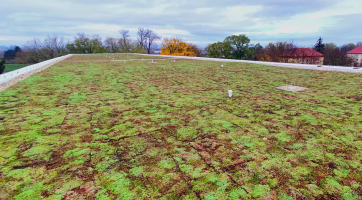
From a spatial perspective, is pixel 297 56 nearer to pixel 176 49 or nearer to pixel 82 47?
pixel 176 49

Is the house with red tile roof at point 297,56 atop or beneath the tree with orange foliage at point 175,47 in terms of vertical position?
beneath

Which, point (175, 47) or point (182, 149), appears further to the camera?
point (175, 47)

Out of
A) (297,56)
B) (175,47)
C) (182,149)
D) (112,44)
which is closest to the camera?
(182,149)

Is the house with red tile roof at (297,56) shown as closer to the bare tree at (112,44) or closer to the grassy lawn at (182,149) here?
the grassy lawn at (182,149)

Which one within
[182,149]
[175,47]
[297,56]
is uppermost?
[175,47]

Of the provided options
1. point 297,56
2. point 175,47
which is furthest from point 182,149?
point 175,47

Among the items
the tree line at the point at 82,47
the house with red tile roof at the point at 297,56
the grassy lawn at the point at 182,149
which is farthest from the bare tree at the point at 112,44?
the grassy lawn at the point at 182,149

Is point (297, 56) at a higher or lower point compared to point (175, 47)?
lower

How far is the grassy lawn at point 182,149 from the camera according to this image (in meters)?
1.54

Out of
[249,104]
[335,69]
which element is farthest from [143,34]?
[249,104]

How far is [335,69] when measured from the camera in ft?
26.6

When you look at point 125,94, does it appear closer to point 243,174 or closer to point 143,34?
point 243,174

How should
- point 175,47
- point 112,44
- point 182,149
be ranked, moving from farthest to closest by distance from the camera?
1. point 112,44
2. point 175,47
3. point 182,149

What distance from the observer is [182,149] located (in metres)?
2.12
